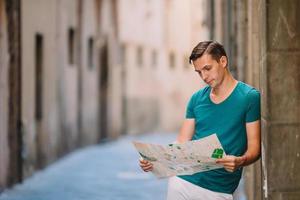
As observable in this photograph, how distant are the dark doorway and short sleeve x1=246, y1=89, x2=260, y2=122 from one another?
62.4 feet

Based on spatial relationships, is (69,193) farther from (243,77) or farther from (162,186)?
(243,77)

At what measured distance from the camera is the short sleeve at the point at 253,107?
3554 millimetres

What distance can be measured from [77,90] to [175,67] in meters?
15.6

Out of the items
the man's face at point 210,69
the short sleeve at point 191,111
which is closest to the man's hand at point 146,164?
the short sleeve at point 191,111

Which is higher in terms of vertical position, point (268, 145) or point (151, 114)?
point (268, 145)

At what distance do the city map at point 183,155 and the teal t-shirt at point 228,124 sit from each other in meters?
0.08

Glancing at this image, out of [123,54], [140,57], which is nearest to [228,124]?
[123,54]

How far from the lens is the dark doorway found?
22750mm

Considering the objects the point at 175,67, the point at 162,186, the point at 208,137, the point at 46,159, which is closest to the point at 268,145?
the point at 208,137

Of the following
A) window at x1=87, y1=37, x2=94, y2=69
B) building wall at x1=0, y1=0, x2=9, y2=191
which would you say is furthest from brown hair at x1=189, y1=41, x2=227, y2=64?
window at x1=87, y1=37, x2=94, y2=69

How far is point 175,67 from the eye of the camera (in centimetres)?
3428

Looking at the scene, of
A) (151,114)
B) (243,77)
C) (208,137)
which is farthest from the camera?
(151,114)

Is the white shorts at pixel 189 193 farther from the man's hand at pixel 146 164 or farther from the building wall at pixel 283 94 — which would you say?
the building wall at pixel 283 94

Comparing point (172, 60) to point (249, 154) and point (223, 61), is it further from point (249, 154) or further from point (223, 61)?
point (249, 154)
